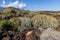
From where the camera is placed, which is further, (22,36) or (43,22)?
(43,22)

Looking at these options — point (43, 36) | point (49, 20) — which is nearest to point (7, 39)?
point (43, 36)

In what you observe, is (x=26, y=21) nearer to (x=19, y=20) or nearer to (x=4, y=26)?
(x=19, y=20)

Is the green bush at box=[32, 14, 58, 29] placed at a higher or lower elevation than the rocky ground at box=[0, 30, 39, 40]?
lower

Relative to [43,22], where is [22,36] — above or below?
above

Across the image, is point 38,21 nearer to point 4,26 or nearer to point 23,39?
point 4,26

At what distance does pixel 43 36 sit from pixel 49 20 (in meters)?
11.6

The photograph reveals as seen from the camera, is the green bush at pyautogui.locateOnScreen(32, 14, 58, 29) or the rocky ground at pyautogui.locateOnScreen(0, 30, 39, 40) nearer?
the rocky ground at pyautogui.locateOnScreen(0, 30, 39, 40)

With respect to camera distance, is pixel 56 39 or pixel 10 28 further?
pixel 10 28

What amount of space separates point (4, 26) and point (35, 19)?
7.16m

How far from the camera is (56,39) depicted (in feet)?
33.9

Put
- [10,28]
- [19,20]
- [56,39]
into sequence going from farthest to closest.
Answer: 1. [19,20]
2. [10,28]
3. [56,39]

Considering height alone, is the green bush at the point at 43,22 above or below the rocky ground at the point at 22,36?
below

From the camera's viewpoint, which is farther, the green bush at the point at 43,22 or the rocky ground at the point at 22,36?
the green bush at the point at 43,22

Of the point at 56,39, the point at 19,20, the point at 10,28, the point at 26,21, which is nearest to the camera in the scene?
the point at 56,39
